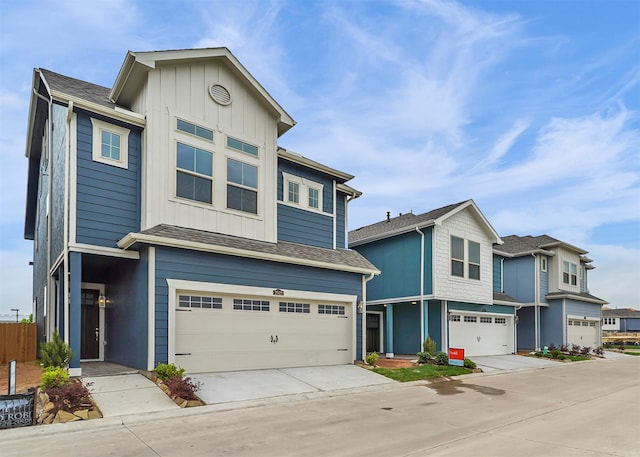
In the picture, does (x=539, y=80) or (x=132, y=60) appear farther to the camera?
(x=539, y=80)

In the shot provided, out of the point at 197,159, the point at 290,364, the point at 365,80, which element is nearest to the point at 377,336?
the point at 290,364

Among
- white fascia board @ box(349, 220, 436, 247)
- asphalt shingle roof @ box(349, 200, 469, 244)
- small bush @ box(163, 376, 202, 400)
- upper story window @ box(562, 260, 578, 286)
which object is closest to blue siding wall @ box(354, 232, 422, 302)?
white fascia board @ box(349, 220, 436, 247)

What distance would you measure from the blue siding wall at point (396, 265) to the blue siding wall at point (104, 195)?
485 inches

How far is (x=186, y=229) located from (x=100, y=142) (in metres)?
3.10

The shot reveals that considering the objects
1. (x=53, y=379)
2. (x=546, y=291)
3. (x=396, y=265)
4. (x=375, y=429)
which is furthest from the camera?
(x=546, y=291)

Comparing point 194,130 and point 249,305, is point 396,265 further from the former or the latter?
point 194,130

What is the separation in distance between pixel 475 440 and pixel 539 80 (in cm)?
1561

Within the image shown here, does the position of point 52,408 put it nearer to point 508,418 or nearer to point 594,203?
point 508,418

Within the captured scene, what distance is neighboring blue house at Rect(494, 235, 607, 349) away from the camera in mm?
27703

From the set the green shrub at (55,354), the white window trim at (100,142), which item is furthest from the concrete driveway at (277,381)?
the white window trim at (100,142)

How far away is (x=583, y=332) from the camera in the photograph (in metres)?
29.8

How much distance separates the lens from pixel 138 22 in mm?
14641

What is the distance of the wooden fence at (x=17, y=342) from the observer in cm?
1634

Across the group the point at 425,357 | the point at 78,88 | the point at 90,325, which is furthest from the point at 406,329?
the point at 78,88
